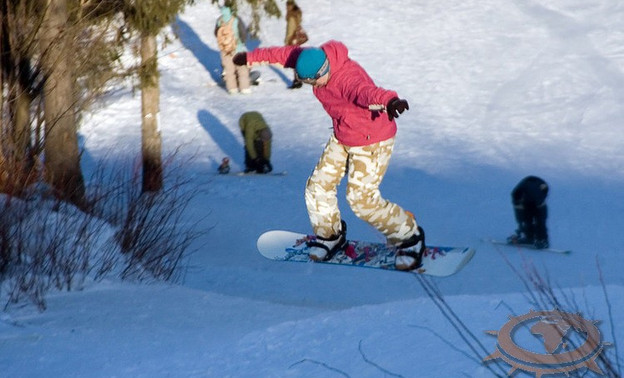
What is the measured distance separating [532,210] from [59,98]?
419 centimetres

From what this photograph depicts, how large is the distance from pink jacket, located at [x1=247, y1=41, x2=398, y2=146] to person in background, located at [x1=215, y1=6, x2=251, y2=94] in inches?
374

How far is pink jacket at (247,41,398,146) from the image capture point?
19.0ft

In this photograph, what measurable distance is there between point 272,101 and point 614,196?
7.34m

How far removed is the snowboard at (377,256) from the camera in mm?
6492

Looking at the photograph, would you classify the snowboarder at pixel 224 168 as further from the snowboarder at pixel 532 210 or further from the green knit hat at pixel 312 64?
the green knit hat at pixel 312 64

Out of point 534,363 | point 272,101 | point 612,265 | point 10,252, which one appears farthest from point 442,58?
point 534,363

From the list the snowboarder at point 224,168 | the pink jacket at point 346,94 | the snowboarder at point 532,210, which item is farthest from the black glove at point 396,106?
the snowboarder at point 224,168

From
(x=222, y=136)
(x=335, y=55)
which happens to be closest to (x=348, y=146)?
(x=335, y=55)

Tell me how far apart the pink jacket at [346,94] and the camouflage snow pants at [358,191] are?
0.09m

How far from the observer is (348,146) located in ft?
19.9

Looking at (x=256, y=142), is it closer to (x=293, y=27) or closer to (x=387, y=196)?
(x=387, y=196)

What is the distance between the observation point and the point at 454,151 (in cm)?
1223

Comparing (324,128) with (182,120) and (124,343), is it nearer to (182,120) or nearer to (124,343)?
(182,120)

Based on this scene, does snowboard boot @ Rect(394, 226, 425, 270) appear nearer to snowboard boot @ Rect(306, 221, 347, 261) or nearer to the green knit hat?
snowboard boot @ Rect(306, 221, 347, 261)
